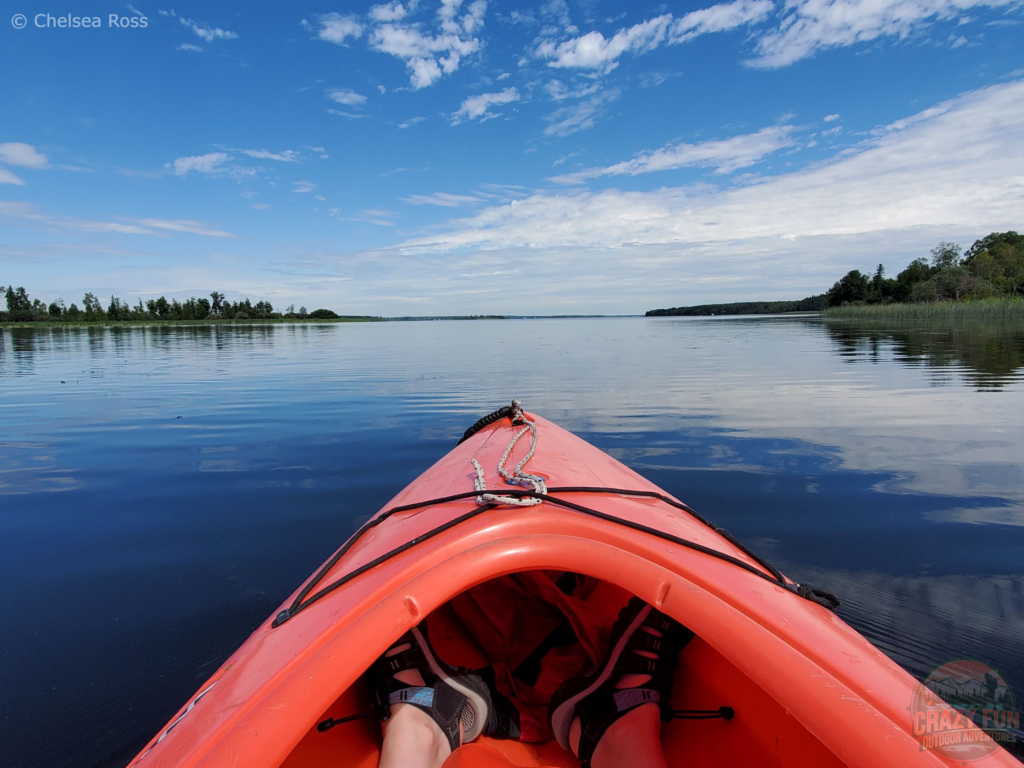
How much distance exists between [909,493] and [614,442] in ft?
9.15

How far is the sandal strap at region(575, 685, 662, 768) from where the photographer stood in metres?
1.89

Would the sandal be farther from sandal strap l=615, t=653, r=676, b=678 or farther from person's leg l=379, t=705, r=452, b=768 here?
sandal strap l=615, t=653, r=676, b=678

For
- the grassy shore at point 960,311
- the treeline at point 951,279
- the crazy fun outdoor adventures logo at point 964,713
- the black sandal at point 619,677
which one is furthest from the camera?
the treeline at point 951,279

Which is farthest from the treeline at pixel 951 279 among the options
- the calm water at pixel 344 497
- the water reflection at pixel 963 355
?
the calm water at pixel 344 497

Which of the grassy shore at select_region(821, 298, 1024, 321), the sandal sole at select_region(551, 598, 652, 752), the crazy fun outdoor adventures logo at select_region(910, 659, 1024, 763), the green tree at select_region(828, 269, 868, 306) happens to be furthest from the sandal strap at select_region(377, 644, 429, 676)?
the green tree at select_region(828, 269, 868, 306)

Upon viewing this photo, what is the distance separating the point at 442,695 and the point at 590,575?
754 mm

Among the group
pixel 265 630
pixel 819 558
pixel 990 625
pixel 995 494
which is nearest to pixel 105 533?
pixel 265 630

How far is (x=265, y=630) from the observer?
1.87 metres

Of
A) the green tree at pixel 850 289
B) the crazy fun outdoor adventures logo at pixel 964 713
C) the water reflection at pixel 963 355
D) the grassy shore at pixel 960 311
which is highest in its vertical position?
the green tree at pixel 850 289

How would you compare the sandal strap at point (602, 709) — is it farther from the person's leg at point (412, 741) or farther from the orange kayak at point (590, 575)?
the person's leg at point (412, 741)

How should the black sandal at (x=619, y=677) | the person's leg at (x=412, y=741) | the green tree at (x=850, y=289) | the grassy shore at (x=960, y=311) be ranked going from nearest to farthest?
the person's leg at (x=412, y=741), the black sandal at (x=619, y=677), the grassy shore at (x=960, y=311), the green tree at (x=850, y=289)

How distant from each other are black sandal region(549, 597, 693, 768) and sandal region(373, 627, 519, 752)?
0.82 feet

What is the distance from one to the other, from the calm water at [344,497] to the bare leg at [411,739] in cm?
106

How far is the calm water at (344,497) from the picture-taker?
2.55 metres
